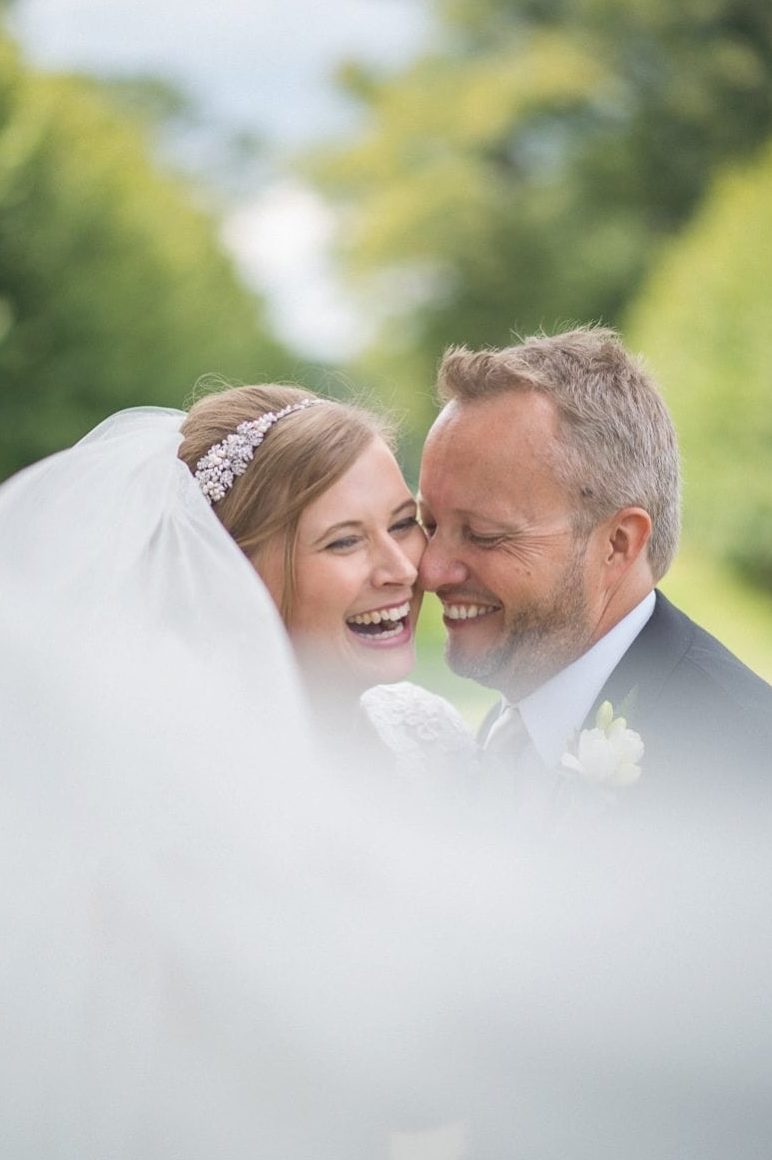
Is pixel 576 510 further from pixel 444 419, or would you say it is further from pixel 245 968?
pixel 245 968

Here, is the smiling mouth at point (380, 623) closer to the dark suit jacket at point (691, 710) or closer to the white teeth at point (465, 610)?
the white teeth at point (465, 610)

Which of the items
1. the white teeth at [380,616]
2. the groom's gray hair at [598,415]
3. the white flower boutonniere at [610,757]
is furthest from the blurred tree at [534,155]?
the white flower boutonniere at [610,757]

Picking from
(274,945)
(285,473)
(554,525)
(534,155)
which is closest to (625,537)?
(554,525)

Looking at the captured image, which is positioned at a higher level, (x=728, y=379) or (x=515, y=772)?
(x=728, y=379)

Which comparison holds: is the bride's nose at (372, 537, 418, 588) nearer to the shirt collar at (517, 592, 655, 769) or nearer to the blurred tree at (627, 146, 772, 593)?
the shirt collar at (517, 592, 655, 769)

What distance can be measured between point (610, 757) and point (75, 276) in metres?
16.6

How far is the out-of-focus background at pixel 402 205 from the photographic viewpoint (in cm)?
1786

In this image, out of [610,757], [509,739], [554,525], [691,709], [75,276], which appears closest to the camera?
[610,757]

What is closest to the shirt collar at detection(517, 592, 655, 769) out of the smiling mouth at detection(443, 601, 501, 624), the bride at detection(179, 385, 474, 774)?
the smiling mouth at detection(443, 601, 501, 624)

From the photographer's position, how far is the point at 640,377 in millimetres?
3465

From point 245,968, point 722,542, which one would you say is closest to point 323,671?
point 245,968

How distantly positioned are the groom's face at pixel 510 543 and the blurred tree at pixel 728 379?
1376 cm

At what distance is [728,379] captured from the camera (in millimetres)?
17141

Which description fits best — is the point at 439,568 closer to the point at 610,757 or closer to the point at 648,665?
the point at 648,665
